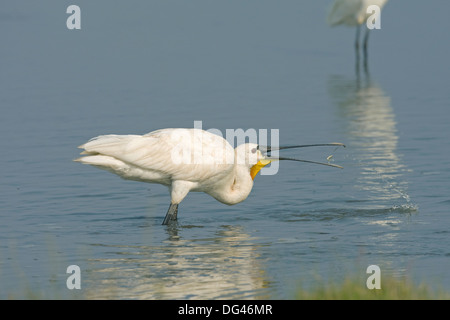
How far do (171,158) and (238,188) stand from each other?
3.21ft

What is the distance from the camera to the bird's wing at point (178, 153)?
36.8 ft

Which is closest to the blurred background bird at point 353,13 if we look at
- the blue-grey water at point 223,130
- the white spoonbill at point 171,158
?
the blue-grey water at point 223,130

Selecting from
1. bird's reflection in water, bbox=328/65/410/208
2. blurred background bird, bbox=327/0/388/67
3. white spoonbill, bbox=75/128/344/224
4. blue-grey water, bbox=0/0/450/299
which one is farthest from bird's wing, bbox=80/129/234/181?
blurred background bird, bbox=327/0/388/67

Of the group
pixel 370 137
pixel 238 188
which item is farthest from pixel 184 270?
pixel 370 137

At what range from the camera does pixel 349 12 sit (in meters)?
28.4

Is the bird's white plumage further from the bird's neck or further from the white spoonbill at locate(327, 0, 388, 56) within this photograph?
the bird's neck

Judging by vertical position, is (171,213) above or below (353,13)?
below

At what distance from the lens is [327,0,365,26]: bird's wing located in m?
28.5

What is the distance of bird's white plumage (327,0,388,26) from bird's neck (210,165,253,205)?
17214 mm

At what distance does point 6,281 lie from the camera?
30.3ft

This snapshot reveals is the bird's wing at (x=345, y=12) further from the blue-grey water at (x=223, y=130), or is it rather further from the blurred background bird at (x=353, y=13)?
the blue-grey water at (x=223, y=130)

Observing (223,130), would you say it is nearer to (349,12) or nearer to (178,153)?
(178,153)

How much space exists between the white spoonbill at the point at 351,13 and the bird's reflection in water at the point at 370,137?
3.68m
